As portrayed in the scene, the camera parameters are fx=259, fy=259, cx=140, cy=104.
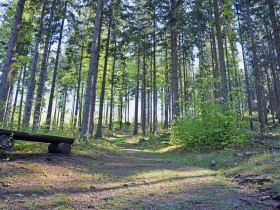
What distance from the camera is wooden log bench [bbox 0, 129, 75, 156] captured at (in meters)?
6.39

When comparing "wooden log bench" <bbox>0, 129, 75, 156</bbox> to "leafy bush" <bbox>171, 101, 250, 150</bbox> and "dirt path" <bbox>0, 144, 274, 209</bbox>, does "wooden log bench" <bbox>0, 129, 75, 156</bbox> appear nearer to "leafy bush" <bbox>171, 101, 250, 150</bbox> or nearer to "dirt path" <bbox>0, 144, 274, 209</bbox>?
"dirt path" <bbox>0, 144, 274, 209</bbox>

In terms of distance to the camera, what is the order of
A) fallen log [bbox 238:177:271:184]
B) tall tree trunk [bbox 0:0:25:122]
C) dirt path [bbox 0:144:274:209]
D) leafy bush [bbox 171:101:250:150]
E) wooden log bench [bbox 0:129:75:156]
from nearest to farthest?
dirt path [bbox 0:144:274:209] < fallen log [bbox 238:177:271:184] < wooden log bench [bbox 0:129:75:156] < tall tree trunk [bbox 0:0:25:122] < leafy bush [bbox 171:101:250:150]

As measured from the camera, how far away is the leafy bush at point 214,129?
12047 millimetres

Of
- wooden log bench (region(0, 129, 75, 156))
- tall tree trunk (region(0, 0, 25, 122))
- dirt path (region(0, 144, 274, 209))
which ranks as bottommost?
dirt path (region(0, 144, 274, 209))

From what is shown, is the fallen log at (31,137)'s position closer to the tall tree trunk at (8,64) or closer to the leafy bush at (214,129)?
the tall tree trunk at (8,64)

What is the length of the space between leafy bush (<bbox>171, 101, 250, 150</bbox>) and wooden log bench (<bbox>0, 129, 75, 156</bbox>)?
6877 millimetres

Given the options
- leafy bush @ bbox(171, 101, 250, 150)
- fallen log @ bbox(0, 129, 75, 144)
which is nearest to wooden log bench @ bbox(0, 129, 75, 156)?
fallen log @ bbox(0, 129, 75, 144)

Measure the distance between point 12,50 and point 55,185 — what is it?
20.3ft

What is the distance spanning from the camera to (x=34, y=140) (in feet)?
23.8

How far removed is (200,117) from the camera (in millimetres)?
13445

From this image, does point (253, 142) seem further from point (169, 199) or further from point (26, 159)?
point (26, 159)

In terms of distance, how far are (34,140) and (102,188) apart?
2951 millimetres

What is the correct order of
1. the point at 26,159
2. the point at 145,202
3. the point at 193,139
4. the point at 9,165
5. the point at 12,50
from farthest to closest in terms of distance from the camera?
the point at 193,139 → the point at 12,50 → the point at 26,159 → the point at 9,165 → the point at 145,202

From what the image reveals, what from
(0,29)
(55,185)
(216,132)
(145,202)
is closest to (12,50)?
(55,185)
